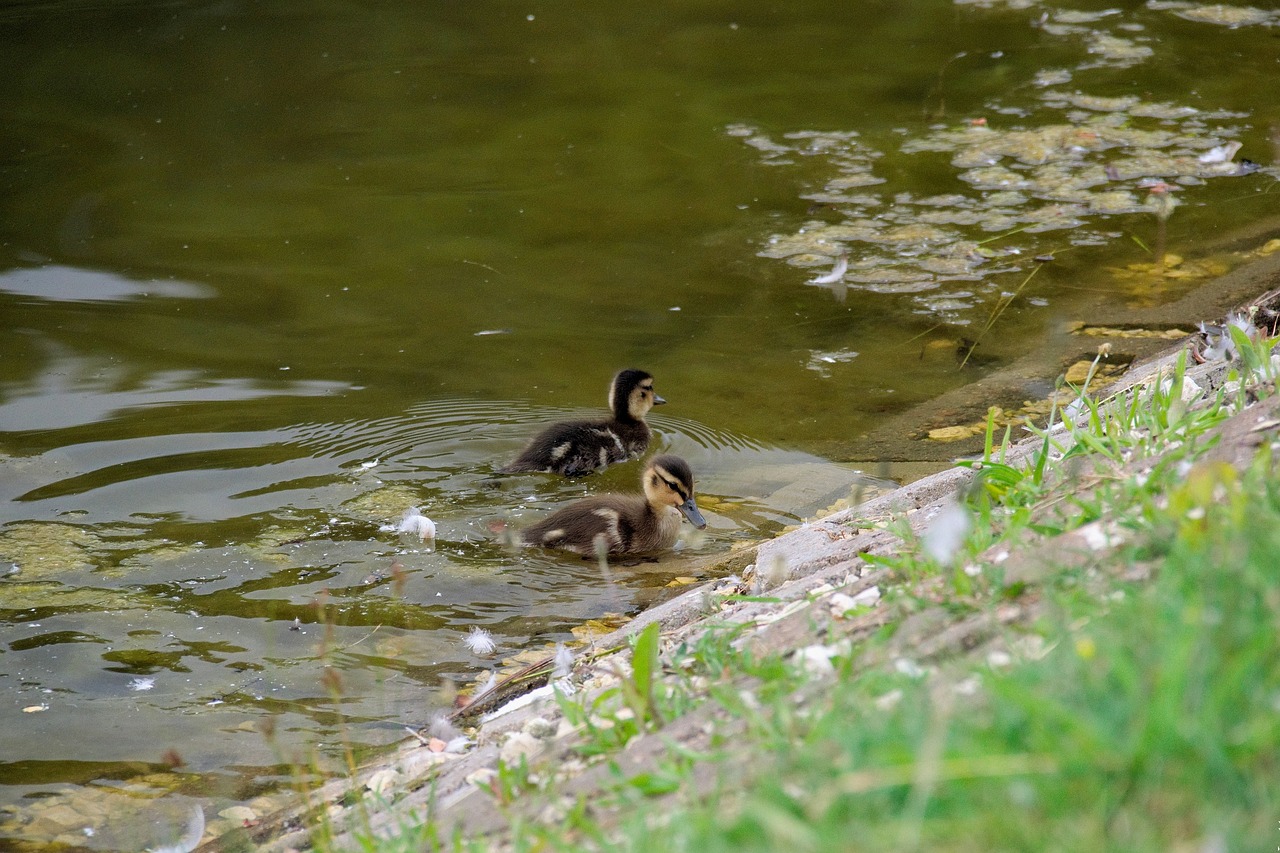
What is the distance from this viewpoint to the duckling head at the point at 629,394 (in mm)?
5852

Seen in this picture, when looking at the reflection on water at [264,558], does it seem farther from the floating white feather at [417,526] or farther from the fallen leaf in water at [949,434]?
the fallen leaf in water at [949,434]

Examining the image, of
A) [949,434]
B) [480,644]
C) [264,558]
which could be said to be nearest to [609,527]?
[480,644]

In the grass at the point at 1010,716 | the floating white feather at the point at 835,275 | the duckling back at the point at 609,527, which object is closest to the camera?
the grass at the point at 1010,716

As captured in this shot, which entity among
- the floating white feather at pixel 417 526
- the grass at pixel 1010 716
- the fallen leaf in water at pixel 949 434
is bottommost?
the fallen leaf in water at pixel 949 434

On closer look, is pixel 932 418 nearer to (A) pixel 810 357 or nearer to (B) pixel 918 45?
(A) pixel 810 357

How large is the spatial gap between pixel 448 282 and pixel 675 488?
2739 millimetres

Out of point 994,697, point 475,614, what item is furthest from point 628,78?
point 994,697

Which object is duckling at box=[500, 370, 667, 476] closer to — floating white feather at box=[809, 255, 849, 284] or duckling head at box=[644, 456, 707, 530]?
duckling head at box=[644, 456, 707, 530]

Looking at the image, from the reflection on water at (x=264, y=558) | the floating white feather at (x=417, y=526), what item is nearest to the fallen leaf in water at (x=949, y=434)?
the reflection on water at (x=264, y=558)

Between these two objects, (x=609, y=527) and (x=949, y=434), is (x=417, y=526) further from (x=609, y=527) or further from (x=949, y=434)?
(x=949, y=434)

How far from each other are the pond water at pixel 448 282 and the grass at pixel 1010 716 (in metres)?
0.68

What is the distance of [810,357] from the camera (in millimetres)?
6453

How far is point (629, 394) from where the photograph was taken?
5.86 m

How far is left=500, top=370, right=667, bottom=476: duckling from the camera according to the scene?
559cm
